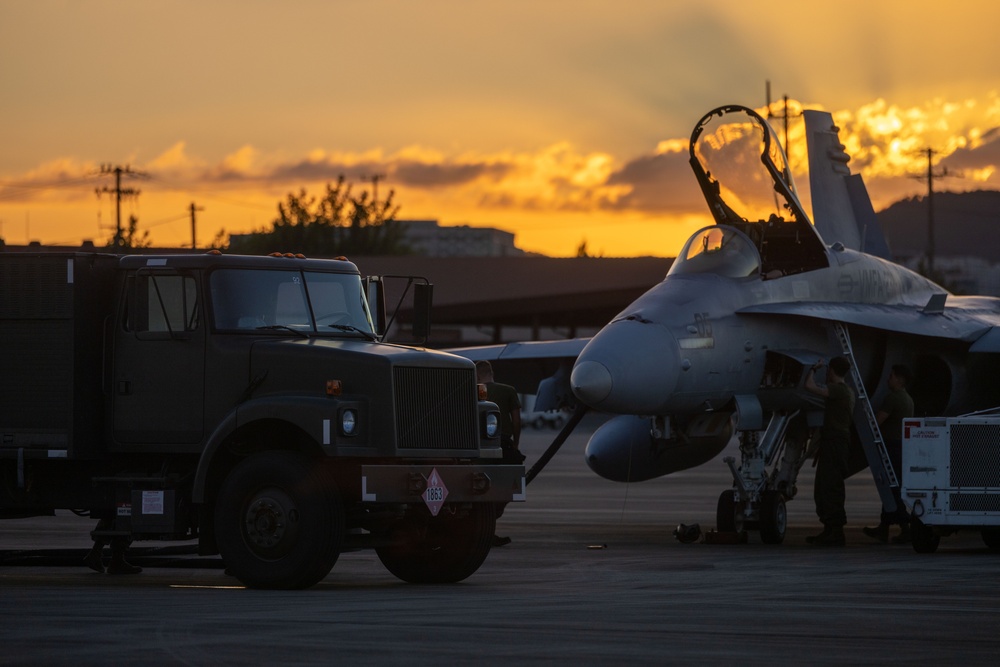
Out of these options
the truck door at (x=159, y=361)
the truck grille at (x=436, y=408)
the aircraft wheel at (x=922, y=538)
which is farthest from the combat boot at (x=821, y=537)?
the truck door at (x=159, y=361)

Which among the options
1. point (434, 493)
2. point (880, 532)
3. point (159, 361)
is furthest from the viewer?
point (880, 532)

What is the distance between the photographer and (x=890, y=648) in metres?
9.41

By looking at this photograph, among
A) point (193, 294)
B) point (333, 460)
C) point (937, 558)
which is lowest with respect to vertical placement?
point (937, 558)

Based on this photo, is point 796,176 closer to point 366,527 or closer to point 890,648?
point 366,527

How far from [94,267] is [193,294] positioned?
99cm

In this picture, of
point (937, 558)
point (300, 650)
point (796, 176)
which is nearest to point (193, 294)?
point (300, 650)

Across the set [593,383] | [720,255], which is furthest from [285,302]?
[720,255]

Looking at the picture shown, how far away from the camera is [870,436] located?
64.4ft

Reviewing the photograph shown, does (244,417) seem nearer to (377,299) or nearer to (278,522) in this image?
(278,522)

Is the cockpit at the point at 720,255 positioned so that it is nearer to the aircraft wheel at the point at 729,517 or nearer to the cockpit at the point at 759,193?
the cockpit at the point at 759,193

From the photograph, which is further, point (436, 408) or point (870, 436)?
point (870, 436)

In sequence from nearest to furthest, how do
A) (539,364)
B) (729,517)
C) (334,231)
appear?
(729,517) → (539,364) → (334,231)

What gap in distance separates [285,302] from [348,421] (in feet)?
4.83

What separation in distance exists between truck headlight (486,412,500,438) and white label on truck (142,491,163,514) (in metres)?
2.69
